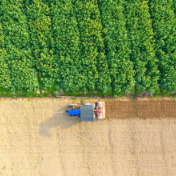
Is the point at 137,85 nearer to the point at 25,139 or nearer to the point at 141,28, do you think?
the point at 141,28

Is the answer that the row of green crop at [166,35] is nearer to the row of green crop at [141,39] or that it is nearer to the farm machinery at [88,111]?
the row of green crop at [141,39]

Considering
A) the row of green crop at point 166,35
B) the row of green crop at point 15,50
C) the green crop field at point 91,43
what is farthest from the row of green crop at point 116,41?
the row of green crop at point 15,50

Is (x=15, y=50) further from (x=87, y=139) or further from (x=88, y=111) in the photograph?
(x=87, y=139)

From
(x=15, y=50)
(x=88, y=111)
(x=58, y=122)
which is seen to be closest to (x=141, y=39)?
(x=88, y=111)

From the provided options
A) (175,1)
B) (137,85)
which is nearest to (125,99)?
(137,85)

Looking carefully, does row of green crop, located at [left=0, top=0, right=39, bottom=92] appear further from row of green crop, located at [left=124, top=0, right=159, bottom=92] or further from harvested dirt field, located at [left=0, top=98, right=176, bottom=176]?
row of green crop, located at [left=124, top=0, right=159, bottom=92]
